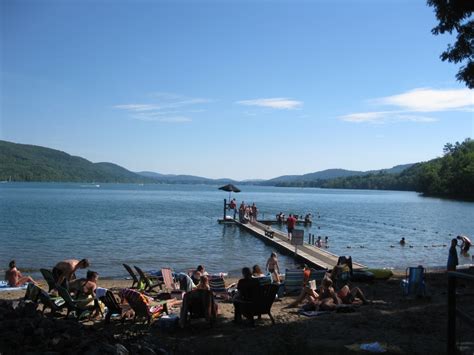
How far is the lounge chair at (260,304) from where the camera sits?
9.27 meters

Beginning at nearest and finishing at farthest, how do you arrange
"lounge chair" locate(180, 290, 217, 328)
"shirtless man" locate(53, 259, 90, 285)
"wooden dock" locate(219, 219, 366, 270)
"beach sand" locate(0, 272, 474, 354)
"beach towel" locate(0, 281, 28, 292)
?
"beach sand" locate(0, 272, 474, 354), "lounge chair" locate(180, 290, 217, 328), "shirtless man" locate(53, 259, 90, 285), "beach towel" locate(0, 281, 28, 292), "wooden dock" locate(219, 219, 366, 270)

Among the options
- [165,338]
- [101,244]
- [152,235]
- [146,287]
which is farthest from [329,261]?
[152,235]

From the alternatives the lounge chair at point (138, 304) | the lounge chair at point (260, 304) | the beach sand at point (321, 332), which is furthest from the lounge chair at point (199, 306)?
the lounge chair at point (138, 304)

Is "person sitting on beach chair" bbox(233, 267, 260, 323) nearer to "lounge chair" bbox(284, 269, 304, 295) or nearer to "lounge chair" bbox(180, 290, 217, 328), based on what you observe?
"lounge chair" bbox(180, 290, 217, 328)

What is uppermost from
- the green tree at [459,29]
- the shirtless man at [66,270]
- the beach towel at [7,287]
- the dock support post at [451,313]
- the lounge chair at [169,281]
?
the green tree at [459,29]

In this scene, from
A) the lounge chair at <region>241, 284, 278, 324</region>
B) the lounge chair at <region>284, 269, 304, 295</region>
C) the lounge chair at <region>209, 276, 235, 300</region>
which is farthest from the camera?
the lounge chair at <region>284, 269, 304, 295</region>

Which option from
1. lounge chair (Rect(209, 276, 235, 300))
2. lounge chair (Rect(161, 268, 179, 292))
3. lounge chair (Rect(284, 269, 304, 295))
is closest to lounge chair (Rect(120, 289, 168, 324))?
lounge chair (Rect(209, 276, 235, 300))

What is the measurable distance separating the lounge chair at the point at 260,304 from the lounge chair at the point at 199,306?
2.07 feet

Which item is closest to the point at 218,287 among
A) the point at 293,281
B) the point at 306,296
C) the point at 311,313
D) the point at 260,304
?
the point at 293,281

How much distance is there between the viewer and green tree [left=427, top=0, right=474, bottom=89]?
12859mm

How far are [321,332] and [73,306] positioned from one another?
4.79 meters

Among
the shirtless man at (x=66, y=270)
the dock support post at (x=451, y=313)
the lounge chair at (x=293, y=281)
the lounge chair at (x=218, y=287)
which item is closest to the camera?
the dock support post at (x=451, y=313)

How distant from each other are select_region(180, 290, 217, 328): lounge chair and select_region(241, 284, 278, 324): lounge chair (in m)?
0.63

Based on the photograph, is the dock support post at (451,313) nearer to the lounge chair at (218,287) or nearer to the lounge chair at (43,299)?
the lounge chair at (43,299)
